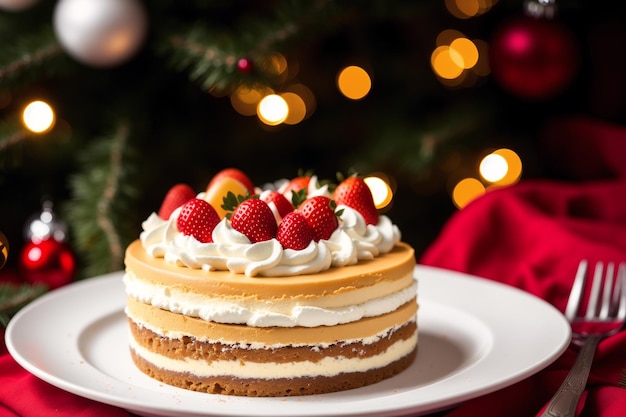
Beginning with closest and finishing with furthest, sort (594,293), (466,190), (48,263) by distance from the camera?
(594,293) < (48,263) < (466,190)

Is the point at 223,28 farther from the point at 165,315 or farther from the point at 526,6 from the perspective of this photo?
the point at 165,315

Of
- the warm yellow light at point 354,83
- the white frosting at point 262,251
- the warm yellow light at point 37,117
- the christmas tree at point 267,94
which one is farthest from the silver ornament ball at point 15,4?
the warm yellow light at point 354,83

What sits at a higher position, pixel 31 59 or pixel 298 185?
pixel 31 59

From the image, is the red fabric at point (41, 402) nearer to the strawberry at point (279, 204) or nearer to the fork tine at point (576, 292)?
the strawberry at point (279, 204)

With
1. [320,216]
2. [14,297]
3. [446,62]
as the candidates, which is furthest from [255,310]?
[446,62]

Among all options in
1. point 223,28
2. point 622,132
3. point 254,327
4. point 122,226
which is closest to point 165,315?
point 254,327

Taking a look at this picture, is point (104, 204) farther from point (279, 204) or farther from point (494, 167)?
point (494, 167)
